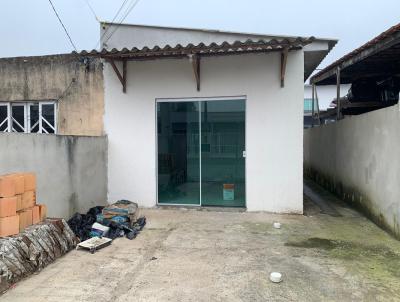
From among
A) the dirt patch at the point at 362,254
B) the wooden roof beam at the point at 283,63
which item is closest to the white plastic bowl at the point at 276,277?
the dirt patch at the point at 362,254

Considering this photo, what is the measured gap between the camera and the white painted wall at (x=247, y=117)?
21.6ft

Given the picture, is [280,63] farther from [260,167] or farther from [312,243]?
[312,243]

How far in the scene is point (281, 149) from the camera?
664cm

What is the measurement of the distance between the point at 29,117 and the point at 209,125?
14.1 ft

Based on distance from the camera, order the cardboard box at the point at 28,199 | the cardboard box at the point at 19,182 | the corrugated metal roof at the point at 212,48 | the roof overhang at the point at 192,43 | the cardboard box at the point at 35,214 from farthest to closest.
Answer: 1. the roof overhang at the point at 192,43
2. the corrugated metal roof at the point at 212,48
3. the cardboard box at the point at 35,214
4. the cardboard box at the point at 28,199
5. the cardboard box at the point at 19,182

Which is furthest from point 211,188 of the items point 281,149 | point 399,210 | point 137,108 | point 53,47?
point 53,47

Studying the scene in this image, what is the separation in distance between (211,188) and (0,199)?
4180 millimetres

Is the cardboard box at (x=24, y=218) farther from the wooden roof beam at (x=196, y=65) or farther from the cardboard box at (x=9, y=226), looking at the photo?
the wooden roof beam at (x=196, y=65)

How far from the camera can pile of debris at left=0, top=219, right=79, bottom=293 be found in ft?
11.4

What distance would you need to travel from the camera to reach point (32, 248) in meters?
3.86

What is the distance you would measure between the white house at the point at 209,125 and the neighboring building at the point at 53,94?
40 cm

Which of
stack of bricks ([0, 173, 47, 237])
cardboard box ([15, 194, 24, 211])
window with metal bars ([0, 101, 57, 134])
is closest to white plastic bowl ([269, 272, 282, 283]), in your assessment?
stack of bricks ([0, 173, 47, 237])

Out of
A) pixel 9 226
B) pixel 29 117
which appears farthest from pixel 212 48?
pixel 29 117

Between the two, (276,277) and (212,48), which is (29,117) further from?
(276,277)
